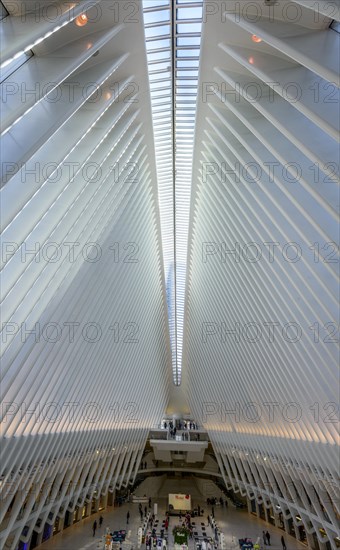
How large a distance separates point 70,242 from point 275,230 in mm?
6228

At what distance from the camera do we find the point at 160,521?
3462cm

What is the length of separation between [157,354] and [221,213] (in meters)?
23.4

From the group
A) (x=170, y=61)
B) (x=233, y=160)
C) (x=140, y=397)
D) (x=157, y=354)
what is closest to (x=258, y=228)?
(x=233, y=160)

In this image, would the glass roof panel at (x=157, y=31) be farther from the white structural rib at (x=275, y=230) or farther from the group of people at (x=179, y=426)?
the group of people at (x=179, y=426)

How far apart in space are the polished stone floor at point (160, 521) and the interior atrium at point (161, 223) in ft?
2.32

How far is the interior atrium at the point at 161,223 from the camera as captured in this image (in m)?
7.41

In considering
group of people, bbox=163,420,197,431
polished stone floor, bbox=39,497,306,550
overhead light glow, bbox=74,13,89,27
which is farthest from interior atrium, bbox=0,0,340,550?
group of people, bbox=163,420,197,431

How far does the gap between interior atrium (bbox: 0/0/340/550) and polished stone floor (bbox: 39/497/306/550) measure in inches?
27.9

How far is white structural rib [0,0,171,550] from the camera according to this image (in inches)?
292

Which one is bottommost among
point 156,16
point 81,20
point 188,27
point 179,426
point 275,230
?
point 81,20

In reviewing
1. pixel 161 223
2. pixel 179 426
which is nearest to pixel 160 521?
pixel 179 426

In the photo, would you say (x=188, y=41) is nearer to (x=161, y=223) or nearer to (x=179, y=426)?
(x=161, y=223)

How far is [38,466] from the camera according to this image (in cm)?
1644

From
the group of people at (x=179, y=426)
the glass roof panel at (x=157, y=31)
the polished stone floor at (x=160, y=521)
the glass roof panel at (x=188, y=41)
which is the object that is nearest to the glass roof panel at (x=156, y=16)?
the glass roof panel at (x=157, y=31)
